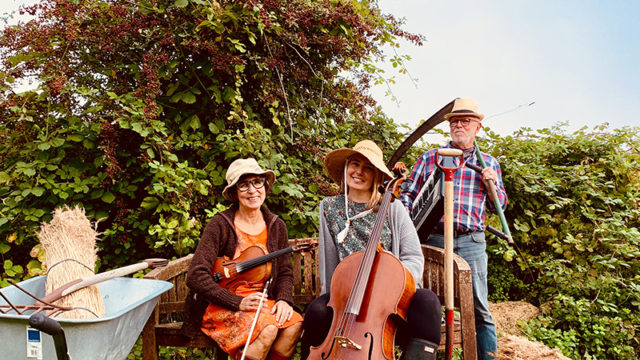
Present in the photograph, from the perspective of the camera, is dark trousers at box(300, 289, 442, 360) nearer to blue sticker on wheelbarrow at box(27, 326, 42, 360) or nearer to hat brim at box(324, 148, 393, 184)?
hat brim at box(324, 148, 393, 184)

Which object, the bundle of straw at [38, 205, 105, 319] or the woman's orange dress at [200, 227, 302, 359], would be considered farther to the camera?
the woman's orange dress at [200, 227, 302, 359]

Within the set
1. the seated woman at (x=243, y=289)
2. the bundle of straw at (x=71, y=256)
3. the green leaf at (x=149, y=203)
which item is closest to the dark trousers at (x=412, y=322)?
the seated woman at (x=243, y=289)

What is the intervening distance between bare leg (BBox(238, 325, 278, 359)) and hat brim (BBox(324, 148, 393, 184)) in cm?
115

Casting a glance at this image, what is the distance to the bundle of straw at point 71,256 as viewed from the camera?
192 centimetres

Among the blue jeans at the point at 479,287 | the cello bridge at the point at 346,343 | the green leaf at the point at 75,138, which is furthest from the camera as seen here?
the green leaf at the point at 75,138

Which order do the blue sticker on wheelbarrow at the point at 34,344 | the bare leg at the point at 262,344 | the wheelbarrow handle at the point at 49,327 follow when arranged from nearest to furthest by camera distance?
the wheelbarrow handle at the point at 49,327 → the blue sticker on wheelbarrow at the point at 34,344 → the bare leg at the point at 262,344

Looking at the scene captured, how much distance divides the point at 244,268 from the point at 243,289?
174 millimetres

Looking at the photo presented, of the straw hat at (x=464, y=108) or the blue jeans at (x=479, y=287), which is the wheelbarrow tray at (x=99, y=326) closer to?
the blue jeans at (x=479, y=287)

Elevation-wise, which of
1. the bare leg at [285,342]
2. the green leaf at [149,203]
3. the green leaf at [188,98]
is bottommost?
the bare leg at [285,342]

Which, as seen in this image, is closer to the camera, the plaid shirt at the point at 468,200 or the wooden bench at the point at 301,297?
the wooden bench at the point at 301,297

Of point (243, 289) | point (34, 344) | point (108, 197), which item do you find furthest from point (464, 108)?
point (108, 197)

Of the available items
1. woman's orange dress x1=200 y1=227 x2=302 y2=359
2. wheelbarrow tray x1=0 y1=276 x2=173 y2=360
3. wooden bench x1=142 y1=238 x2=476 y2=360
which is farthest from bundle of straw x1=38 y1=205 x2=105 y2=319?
woman's orange dress x1=200 y1=227 x2=302 y2=359

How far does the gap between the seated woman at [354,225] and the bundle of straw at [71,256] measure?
1.16 m

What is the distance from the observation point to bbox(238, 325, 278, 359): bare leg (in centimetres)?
Answer: 224
